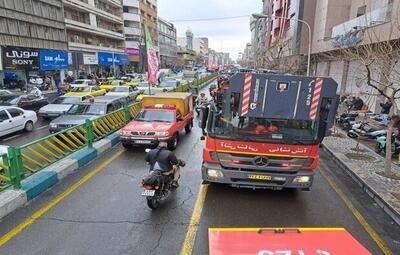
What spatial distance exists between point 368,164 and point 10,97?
22.5 metres

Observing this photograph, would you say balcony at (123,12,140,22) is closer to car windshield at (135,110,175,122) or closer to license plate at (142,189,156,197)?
car windshield at (135,110,175,122)

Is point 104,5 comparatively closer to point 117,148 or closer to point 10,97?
point 10,97

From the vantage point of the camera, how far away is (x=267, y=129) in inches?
273

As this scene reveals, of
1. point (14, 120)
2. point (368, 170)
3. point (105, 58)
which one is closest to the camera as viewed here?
point (368, 170)

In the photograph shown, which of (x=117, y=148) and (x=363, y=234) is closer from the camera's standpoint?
(x=363, y=234)

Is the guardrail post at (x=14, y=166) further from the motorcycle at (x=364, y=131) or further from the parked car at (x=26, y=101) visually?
the parked car at (x=26, y=101)

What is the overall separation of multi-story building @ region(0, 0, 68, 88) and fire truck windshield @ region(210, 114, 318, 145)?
3332 cm

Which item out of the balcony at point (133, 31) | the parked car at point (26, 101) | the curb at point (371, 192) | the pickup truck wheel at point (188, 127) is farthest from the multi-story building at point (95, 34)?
the curb at point (371, 192)

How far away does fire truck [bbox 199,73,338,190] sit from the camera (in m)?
6.78

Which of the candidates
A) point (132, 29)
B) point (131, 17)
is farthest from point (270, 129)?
point (131, 17)

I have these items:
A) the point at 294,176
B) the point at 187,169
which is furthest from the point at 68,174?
the point at 294,176

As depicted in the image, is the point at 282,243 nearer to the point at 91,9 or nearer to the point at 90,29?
the point at 90,29

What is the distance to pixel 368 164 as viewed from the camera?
399 inches

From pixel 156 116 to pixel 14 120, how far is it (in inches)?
277
